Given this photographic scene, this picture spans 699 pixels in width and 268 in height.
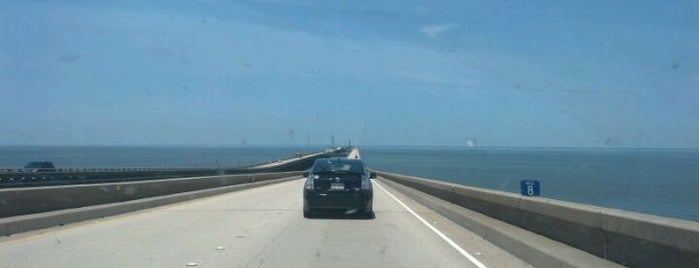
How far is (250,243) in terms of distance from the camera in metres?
14.0

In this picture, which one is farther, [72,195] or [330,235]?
[72,195]

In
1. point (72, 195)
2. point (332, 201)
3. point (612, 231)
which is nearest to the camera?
point (612, 231)

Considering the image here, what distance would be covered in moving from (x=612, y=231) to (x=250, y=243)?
6.95 m

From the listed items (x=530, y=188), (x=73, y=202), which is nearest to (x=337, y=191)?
(x=530, y=188)

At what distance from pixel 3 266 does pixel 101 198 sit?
9546mm

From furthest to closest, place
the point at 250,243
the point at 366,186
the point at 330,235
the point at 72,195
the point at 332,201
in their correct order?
1. the point at 366,186
2. the point at 332,201
3. the point at 72,195
4. the point at 330,235
5. the point at 250,243

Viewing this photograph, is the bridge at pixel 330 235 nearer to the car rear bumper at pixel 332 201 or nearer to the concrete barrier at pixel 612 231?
the concrete barrier at pixel 612 231

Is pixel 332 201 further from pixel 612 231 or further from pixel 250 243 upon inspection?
pixel 612 231

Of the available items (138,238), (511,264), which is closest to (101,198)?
(138,238)

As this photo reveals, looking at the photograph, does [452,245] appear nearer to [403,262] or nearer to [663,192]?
[403,262]

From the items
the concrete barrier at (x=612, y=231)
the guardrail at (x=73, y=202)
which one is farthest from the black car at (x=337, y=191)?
the concrete barrier at (x=612, y=231)

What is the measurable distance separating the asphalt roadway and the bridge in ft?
0.07

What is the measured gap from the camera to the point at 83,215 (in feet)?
57.4

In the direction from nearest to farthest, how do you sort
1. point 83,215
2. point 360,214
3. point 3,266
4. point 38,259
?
1. point 3,266
2. point 38,259
3. point 83,215
4. point 360,214
